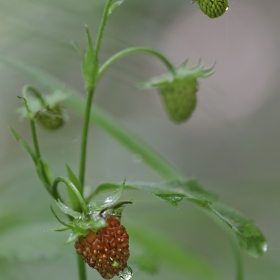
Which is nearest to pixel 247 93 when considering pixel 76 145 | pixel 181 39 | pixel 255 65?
pixel 255 65

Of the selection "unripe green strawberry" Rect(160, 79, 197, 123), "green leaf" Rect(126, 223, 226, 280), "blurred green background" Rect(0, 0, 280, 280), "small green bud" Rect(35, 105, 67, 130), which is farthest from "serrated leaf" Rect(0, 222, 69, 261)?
"unripe green strawberry" Rect(160, 79, 197, 123)

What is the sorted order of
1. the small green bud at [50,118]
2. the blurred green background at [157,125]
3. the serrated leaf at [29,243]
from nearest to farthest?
the small green bud at [50,118] < the serrated leaf at [29,243] < the blurred green background at [157,125]

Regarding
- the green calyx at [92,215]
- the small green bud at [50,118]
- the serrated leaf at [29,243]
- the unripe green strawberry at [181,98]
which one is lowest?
the serrated leaf at [29,243]

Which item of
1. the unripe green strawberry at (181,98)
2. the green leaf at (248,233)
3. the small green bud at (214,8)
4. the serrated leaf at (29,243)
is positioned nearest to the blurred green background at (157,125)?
the serrated leaf at (29,243)

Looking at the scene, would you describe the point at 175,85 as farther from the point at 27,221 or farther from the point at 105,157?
the point at 105,157

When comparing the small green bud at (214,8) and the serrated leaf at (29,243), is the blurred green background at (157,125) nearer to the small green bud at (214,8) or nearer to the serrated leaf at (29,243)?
the serrated leaf at (29,243)

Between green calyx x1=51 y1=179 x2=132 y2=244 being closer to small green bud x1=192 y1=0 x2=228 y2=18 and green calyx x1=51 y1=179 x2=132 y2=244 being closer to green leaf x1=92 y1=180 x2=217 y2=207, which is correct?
green leaf x1=92 y1=180 x2=217 y2=207
